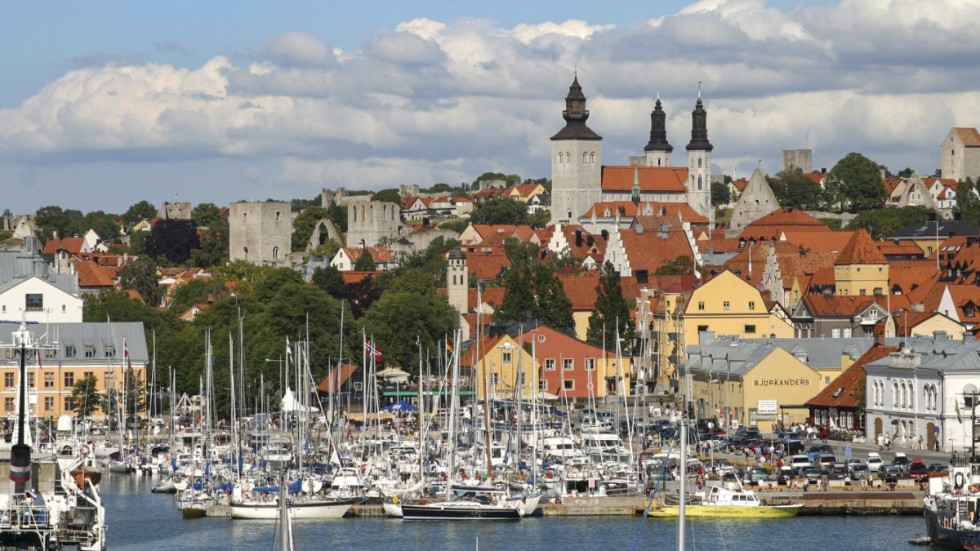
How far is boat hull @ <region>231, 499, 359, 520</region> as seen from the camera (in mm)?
59031

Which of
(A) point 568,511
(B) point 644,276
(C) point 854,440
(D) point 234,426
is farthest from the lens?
(B) point 644,276

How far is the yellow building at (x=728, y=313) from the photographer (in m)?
96.6

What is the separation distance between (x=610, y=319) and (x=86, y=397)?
26.4 metres

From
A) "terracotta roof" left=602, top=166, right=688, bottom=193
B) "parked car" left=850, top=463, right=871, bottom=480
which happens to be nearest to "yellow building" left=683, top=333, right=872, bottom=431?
"parked car" left=850, top=463, right=871, bottom=480

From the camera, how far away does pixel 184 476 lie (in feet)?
219

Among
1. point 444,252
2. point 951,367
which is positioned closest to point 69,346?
point 951,367

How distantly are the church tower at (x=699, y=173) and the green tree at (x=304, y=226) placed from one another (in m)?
28.9

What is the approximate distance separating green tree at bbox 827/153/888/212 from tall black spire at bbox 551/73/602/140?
19.1 m

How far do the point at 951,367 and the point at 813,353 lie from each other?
51.6 ft

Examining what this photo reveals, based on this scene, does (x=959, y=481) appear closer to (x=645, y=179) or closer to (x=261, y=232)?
(x=261, y=232)

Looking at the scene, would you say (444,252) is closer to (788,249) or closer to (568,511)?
(788,249)

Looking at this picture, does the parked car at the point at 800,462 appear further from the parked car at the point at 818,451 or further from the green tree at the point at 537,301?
the green tree at the point at 537,301

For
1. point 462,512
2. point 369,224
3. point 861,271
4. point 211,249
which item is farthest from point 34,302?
point 211,249

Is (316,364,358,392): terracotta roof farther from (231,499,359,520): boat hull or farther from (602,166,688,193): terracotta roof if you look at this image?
(602,166,688,193): terracotta roof
